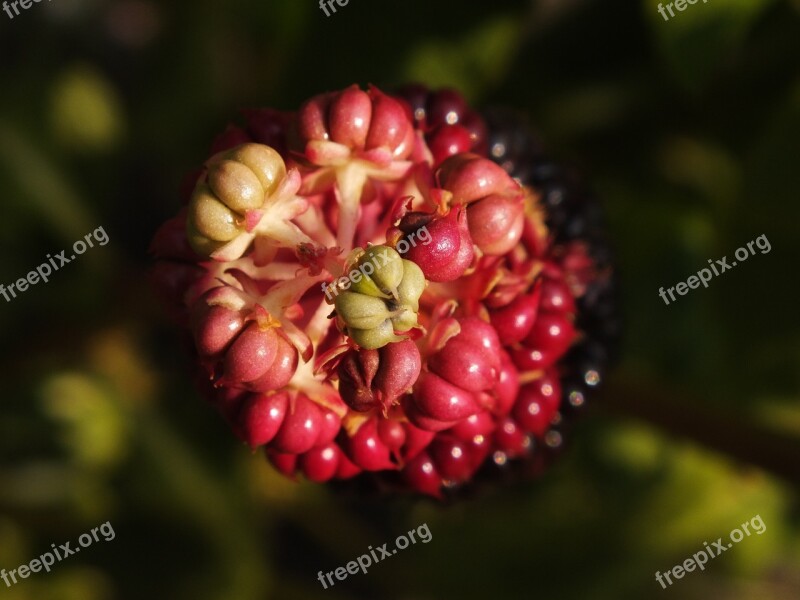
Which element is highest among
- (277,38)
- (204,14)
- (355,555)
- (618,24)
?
(204,14)

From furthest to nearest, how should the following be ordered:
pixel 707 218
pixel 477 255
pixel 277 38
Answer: pixel 707 218 → pixel 277 38 → pixel 477 255

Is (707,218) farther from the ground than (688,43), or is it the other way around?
(688,43)

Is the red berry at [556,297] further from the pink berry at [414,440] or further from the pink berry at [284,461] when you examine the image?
the pink berry at [284,461]

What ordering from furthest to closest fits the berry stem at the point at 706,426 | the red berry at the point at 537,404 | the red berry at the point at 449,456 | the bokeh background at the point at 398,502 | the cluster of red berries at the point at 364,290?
the bokeh background at the point at 398,502 → the berry stem at the point at 706,426 → the red berry at the point at 537,404 → the red berry at the point at 449,456 → the cluster of red berries at the point at 364,290

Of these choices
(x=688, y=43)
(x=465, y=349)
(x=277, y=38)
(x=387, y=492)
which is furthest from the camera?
(x=277, y=38)

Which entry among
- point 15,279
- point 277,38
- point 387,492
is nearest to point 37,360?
point 15,279

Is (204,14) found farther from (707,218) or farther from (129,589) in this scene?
(129,589)

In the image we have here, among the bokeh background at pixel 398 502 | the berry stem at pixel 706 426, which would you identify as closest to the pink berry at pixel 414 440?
the berry stem at pixel 706 426

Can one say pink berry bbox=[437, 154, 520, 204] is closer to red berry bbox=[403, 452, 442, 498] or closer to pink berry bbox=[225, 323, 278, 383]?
pink berry bbox=[225, 323, 278, 383]
